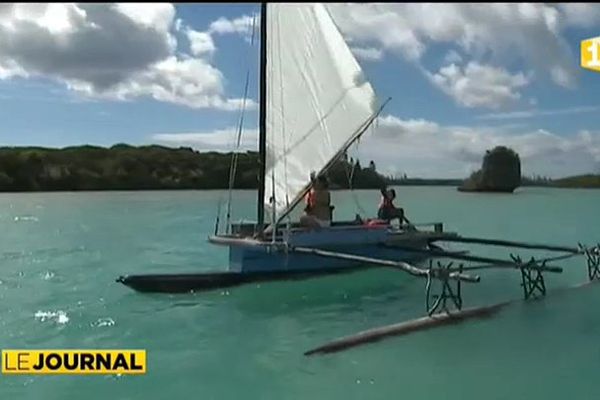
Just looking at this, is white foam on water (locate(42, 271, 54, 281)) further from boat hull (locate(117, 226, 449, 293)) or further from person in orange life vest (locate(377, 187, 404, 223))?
person in orange life vest (locate(377, 187, 404, 223))

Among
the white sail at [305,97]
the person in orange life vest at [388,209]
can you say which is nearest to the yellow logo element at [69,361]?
the white sail at [305,97]

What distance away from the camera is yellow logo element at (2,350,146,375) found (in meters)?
3.17

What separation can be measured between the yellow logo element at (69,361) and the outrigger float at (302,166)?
348 cm

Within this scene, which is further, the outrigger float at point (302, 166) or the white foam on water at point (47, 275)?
the white foam on water at point (47, 275)

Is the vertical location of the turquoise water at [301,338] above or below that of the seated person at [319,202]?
below

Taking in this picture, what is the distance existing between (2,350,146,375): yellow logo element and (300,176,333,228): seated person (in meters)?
4.37

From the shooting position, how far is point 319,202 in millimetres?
7887

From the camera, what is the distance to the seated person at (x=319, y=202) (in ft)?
25.7

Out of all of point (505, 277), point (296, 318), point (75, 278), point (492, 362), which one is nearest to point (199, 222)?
point (75, 278)

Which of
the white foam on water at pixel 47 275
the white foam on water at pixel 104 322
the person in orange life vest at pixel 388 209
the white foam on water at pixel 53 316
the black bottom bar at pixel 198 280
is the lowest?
the white foam on water at pixel 47 275

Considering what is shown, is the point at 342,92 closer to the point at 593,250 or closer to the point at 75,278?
the point at 593,250

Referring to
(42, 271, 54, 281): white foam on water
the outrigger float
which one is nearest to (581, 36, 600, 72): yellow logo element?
the outrigger float

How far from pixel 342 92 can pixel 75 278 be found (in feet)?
16.2

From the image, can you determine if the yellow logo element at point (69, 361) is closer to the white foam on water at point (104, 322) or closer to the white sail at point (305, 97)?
the white foam on water at point (104, 322)
